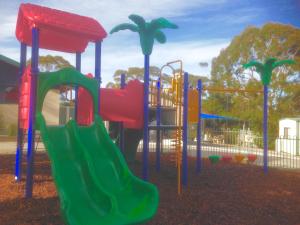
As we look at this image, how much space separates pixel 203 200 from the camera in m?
6.86

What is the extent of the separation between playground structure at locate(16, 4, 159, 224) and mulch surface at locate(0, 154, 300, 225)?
48 cm

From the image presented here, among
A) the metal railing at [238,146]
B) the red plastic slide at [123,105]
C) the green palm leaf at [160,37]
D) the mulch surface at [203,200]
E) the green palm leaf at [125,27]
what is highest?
the green palm leaf at [125,27]

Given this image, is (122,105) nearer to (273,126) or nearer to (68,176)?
(68,176)

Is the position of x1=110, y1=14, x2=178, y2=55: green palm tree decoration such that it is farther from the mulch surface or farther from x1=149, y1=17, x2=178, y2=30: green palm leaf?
the mulch surface

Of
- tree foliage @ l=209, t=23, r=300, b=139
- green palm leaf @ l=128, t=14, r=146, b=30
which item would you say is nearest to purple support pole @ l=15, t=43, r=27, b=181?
green palm leaf @ l=128, t=14, r=146, b=30

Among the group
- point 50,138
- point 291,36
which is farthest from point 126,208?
point 291,36

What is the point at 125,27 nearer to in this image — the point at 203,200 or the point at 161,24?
the point at 161,24

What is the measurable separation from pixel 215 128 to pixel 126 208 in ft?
101

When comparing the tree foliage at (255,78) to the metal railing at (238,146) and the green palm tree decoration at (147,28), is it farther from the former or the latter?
the green palm tree decoration at (147,28)

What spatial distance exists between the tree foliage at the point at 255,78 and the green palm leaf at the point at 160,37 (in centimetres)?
2116

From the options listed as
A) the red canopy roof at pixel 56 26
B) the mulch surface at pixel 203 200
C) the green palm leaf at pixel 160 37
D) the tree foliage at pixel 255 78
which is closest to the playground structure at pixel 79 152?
the red canopy roof at pixel 56 26

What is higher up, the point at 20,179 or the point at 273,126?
the point at 273,126

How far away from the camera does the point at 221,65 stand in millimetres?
36062

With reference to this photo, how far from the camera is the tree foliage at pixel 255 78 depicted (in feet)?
96.6
